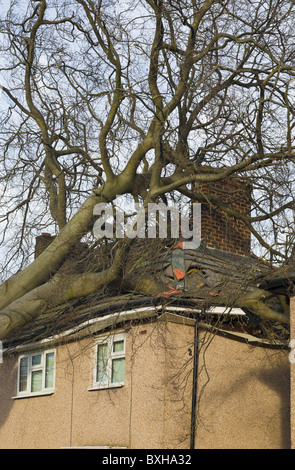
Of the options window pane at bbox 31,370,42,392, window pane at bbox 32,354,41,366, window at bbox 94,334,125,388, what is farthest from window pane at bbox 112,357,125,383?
window pane at bbox 32,354,41,366

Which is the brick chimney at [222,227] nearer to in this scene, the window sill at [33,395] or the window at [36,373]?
the window at [36,373]

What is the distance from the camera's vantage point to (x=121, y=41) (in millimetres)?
13508

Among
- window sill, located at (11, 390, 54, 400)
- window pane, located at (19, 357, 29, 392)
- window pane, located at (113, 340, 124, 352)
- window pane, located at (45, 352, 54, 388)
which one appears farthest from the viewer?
window pane, located at (19, 357, 29, 392)

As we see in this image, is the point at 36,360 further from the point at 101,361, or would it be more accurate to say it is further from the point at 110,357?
the point at 110,357

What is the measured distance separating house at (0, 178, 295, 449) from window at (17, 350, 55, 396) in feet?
0.25

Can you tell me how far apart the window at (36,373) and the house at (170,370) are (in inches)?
3.1

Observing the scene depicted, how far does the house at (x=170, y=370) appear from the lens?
1266cm

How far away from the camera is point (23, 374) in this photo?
1714 cm

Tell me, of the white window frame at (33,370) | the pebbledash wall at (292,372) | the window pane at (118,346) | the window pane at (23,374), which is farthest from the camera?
the window pane at (23,374)

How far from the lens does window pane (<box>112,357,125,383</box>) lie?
45.3 ft

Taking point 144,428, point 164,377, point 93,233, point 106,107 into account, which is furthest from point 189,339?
point 106,107

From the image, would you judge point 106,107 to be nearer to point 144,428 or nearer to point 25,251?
point 25,251

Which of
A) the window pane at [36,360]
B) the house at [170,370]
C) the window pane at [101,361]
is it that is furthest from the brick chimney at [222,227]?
the window pane at [36,360]

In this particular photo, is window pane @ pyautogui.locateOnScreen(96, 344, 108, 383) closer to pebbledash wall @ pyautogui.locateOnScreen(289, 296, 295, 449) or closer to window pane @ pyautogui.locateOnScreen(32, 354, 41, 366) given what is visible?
window pane @ pyautogui.locateOnScreen(32, 354, 41, 366)
